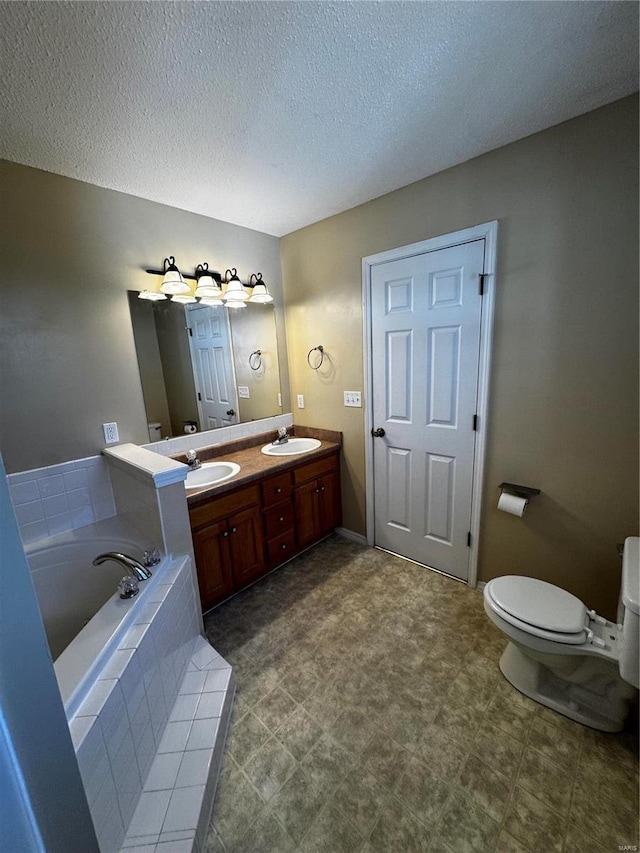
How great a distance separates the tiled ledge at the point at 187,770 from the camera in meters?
0.99

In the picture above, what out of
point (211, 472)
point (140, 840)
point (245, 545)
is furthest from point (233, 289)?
point (140, 840)

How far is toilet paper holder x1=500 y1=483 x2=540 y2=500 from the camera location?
178 cm

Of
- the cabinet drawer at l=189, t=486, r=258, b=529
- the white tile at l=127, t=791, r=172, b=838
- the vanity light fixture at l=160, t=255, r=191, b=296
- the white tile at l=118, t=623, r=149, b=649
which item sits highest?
the vanity light fixture at l=160, t=255, r=191, b=296

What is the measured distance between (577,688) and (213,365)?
261 centimetres

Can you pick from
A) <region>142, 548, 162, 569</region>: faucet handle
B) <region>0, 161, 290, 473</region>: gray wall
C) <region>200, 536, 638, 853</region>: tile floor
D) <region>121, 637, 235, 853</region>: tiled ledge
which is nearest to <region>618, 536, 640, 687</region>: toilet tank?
<region>200, 536, 638, 853</region>: tile floor

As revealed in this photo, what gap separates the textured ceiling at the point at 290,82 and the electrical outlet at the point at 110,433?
4.27ft

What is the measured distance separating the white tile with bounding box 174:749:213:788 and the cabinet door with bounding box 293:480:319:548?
1.30 metres

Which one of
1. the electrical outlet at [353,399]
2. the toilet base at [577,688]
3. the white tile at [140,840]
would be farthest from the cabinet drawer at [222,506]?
the toilet base at [577,688]

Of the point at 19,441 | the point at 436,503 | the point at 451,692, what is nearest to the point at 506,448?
the point at 436,503

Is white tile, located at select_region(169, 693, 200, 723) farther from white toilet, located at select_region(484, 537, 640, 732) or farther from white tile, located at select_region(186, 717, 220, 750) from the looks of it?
white toilet, located at select_region(484, 537, 640, 732)

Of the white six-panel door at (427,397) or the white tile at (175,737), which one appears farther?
the white six-panel door at (427,397)

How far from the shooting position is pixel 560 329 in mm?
1605

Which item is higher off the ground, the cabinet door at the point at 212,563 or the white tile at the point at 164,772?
the cabinet door at the point at 212,563

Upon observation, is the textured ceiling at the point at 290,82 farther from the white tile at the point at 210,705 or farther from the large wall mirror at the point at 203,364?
the white tile at the point at 210,705
